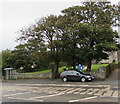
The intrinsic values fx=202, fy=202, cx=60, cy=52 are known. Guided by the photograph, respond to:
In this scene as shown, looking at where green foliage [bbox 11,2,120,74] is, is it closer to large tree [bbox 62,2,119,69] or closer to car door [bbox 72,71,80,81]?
large tree [bbox 62,2,119,69]

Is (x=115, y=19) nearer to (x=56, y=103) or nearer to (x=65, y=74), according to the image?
(x=65, y=74)

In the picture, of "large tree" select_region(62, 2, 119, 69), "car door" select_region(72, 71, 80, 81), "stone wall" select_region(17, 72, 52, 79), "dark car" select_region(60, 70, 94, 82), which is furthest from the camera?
"stone wall" select_region(17, 72, 52, 79)

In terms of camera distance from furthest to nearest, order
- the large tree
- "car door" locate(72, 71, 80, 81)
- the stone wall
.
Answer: the stone wall
the large tree
"car door" locate(72, 71, 80, 81)

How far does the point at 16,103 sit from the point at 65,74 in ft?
50.3

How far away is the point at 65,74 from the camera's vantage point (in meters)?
26.3

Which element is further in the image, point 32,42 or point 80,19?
point 32,42

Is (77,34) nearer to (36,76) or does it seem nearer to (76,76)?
(76,76)

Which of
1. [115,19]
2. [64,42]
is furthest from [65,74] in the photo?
[115,19]

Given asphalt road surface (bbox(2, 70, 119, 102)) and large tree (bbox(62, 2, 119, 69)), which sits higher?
large tree (bbox(62, 2, 119, 69))

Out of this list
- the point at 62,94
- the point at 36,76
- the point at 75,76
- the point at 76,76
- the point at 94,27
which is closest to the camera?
the point at 62,94

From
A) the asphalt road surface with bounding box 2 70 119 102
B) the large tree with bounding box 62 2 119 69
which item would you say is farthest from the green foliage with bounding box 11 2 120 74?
the asphalt road surface with bounding box 2 70 119 102

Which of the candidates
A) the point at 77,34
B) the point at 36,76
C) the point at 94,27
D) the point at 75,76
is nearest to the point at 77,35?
the point at 77,34

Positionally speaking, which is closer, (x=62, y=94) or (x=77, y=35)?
(x=62, y=94)

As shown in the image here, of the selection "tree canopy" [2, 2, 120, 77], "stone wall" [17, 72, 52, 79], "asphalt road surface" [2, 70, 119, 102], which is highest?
"tree canopy" [2, 2, 120, 77]
